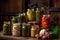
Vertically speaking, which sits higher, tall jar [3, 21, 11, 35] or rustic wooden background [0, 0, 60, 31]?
rustic wooden background [0, 0, 60, 31]

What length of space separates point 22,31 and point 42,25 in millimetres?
254

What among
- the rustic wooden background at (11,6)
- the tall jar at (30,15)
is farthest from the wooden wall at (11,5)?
the tall jar at (30,15)

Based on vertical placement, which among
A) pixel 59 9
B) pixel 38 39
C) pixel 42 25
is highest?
pixel 59 9

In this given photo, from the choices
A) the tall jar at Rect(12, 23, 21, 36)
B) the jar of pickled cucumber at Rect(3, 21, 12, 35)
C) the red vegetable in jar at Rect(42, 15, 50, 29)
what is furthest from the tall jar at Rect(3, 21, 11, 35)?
the red vegetable in jar at Rect(42, 15, 50, 29)

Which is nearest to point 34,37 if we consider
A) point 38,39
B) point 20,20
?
point 38,39

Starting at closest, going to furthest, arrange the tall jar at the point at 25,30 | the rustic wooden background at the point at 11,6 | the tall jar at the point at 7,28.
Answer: the tall jar at the point at 25,30 → the tall jar at the point at 7,28 → the rustic wooden background at the point at 11,6

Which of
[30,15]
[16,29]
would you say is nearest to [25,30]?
[16,29]

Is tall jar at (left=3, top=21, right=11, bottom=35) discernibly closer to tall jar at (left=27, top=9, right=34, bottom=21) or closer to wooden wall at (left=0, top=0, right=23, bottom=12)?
tall jar at (left=27, top=9, right=34, bottom=21)

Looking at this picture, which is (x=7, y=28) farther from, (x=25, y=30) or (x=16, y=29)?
(x=25, y=30)

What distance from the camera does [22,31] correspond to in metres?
2.25

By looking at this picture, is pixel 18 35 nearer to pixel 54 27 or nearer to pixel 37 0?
pixel 54 27

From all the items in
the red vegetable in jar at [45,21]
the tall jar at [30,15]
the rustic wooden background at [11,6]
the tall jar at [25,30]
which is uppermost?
the rustic wooden background at [11,6]

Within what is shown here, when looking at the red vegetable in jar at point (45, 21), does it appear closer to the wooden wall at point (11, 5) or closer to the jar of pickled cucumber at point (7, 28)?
the jar of pickled cucumber at point (7, 28)

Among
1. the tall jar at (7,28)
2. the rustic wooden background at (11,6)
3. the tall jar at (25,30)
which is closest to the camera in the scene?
the tall jar at (25,30)
